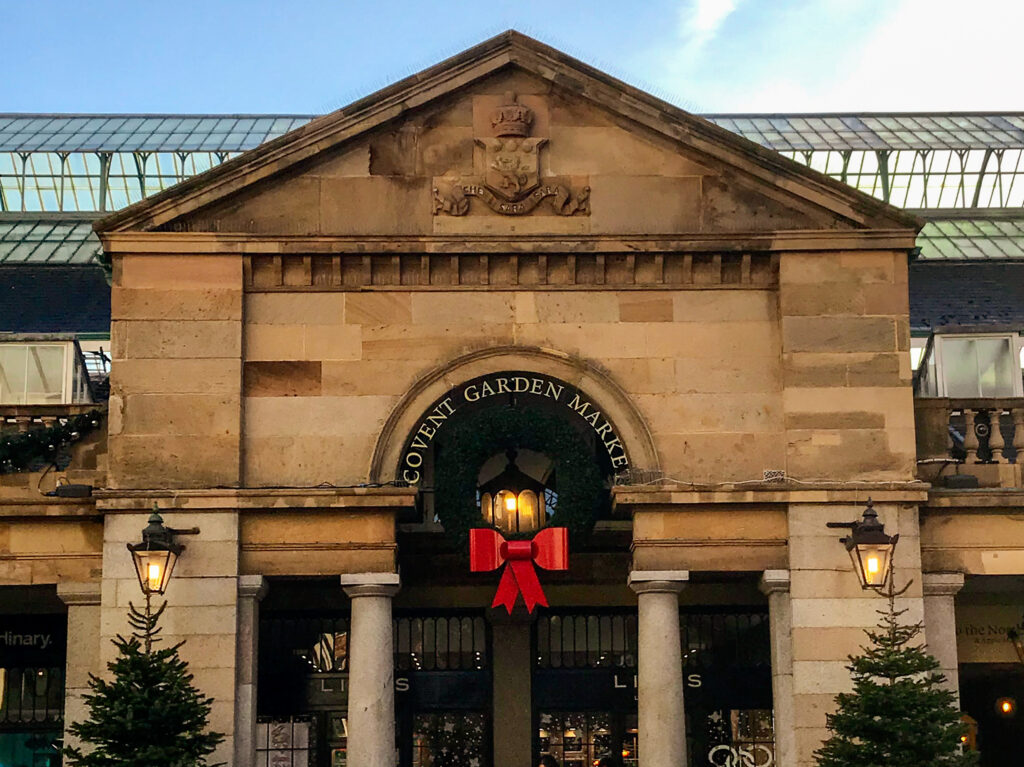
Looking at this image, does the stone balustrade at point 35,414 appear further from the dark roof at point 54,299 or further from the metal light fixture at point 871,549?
the metal light fixture at point 871,549

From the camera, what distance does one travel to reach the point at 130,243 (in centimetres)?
2445

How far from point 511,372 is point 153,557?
5675mm

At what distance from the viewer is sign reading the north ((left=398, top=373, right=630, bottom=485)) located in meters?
24.5

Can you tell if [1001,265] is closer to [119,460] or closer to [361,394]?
[361,394]

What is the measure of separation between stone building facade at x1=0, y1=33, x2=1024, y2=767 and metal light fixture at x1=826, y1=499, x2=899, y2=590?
130 cm

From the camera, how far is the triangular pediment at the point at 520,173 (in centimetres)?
2481

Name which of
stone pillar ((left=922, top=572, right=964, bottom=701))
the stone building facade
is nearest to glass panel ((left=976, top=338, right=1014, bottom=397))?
the stone building facade

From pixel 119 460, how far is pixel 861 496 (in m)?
10.4

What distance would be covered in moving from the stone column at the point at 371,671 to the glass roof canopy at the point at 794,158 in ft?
70.2

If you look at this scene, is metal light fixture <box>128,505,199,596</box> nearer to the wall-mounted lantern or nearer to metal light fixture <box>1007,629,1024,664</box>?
the wall-mounted lantern

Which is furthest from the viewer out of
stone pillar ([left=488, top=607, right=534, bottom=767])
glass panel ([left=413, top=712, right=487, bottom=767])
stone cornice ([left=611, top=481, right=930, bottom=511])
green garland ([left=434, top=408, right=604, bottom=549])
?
glass panel ([left=413, top=712, right=487, bottom=767])

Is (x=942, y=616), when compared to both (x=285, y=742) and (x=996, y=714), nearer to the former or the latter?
(x=996, y=714)

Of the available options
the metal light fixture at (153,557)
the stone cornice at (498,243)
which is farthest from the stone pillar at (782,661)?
the metal light fixture at (153,557)

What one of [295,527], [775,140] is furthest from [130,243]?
[775,140]
